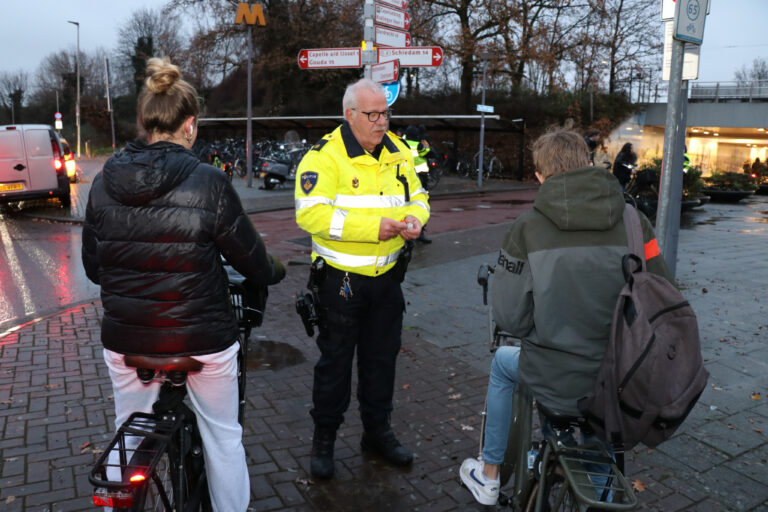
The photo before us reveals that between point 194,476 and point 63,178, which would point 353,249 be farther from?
point 63,178

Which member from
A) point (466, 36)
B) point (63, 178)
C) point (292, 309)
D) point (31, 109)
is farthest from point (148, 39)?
point (292, 309)

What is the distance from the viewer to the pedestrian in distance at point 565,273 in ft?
7.26

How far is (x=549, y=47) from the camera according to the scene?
25.0 m

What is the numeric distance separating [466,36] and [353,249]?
23838 millimetres

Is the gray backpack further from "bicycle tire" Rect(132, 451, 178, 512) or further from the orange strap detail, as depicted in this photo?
"bicycle tire" Rect(132, 451, 178, 512)

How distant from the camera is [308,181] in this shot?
3.12m

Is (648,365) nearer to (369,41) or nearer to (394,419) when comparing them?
(394,419)

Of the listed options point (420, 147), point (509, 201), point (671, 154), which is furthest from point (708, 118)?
point (671, 154)

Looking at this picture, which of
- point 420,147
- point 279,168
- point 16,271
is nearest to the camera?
point 16,271

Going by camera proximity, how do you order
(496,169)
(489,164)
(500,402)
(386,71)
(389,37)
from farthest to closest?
1. (496,169)
2. (489,164)
3. (389,37)
4. (386,71)
5. (500,402)

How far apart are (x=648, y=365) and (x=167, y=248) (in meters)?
1.63

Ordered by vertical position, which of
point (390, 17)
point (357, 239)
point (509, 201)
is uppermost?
point (390, 17)

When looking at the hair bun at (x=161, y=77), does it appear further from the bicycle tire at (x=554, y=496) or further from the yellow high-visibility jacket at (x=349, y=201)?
the bicycle tire at (x=554, y=496)

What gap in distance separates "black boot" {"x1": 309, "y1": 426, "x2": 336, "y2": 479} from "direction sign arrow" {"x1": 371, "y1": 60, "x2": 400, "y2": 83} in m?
4.39
